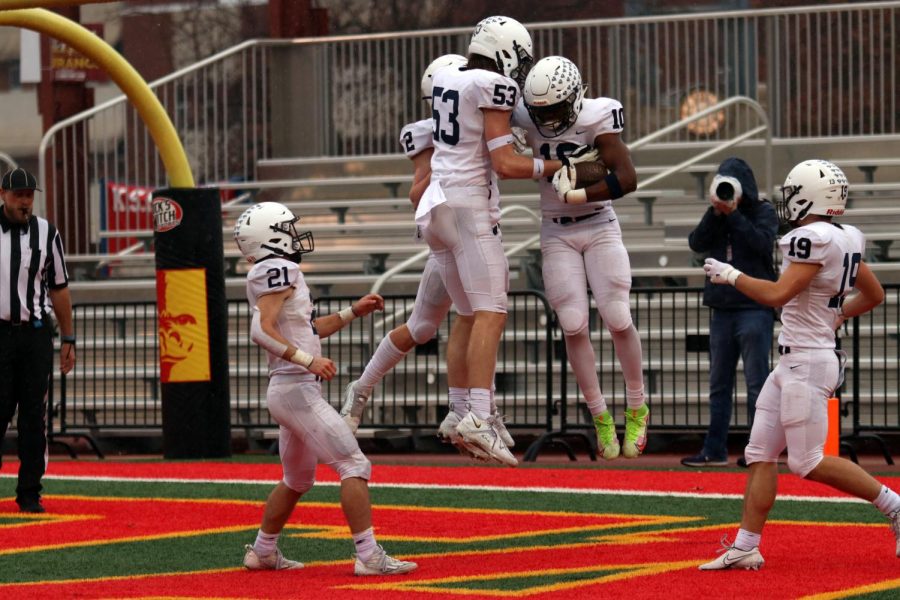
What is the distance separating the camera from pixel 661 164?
1983cm

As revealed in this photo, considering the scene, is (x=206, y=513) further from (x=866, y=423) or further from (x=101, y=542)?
(x=866, y=423)

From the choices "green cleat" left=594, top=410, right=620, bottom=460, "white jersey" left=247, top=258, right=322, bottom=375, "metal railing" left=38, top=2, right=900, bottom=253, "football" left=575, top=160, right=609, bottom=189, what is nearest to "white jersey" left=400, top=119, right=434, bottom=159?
"football" left=575, top=160, right=609, bottom=189

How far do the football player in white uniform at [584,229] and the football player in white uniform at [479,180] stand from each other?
182mm

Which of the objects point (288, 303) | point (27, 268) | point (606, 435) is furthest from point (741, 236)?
point (288, 303)

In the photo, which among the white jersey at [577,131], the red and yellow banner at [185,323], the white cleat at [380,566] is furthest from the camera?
the red and yellow banner at [185,323]

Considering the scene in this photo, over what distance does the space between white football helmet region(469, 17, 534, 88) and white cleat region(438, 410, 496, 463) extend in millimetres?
1735

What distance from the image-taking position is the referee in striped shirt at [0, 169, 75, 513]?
11.5 m

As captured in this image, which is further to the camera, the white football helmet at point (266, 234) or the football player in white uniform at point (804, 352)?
the white football helmet at point (266, 234)

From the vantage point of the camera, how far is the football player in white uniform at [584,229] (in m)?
9.18

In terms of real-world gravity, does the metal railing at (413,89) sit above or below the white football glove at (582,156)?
above

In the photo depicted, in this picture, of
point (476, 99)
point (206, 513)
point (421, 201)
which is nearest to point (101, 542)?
point (206, 513)

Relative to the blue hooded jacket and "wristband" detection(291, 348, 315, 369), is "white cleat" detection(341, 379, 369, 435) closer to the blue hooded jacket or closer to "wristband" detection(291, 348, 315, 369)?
"wristband" detection(291, 348, 315, 369)

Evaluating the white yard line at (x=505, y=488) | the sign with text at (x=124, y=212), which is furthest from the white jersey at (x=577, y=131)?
the sign with text at (x=124, y=212)

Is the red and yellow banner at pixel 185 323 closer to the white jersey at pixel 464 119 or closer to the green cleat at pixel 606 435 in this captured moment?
the green cleat at pixel 606 435
